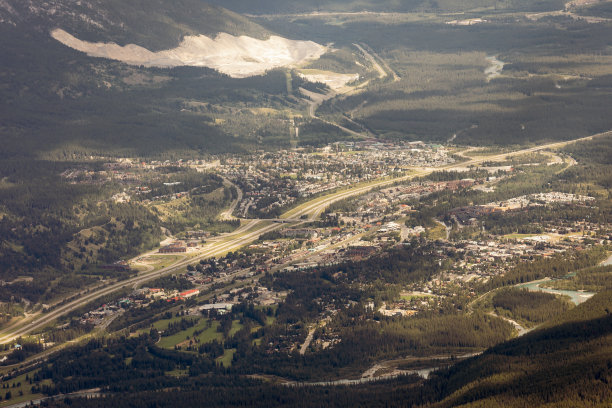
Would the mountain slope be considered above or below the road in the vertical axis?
above

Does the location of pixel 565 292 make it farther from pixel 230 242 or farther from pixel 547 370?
pixel 230 242

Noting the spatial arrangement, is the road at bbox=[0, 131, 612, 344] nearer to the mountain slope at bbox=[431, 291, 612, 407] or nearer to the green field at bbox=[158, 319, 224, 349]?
the green field at bbox=[158, 319, 224, 349]

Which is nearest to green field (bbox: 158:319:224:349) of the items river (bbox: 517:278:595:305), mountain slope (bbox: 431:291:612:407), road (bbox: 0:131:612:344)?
road (bbox: 0:131:612:344)

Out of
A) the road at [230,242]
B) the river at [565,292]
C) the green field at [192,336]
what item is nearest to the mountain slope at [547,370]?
the river at [565,292]

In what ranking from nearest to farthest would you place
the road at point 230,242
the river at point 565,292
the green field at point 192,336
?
1. the river at point 565,292
2. the green field at point 192,336
3. the road at point 230,242

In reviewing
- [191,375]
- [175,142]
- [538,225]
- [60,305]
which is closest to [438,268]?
[538,225]

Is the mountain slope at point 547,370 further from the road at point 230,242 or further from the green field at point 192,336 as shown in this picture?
the road at point 230,242

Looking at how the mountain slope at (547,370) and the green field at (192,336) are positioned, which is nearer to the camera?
the mountain slope at (547,370)

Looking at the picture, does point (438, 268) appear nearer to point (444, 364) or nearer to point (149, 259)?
point (444, 364)
